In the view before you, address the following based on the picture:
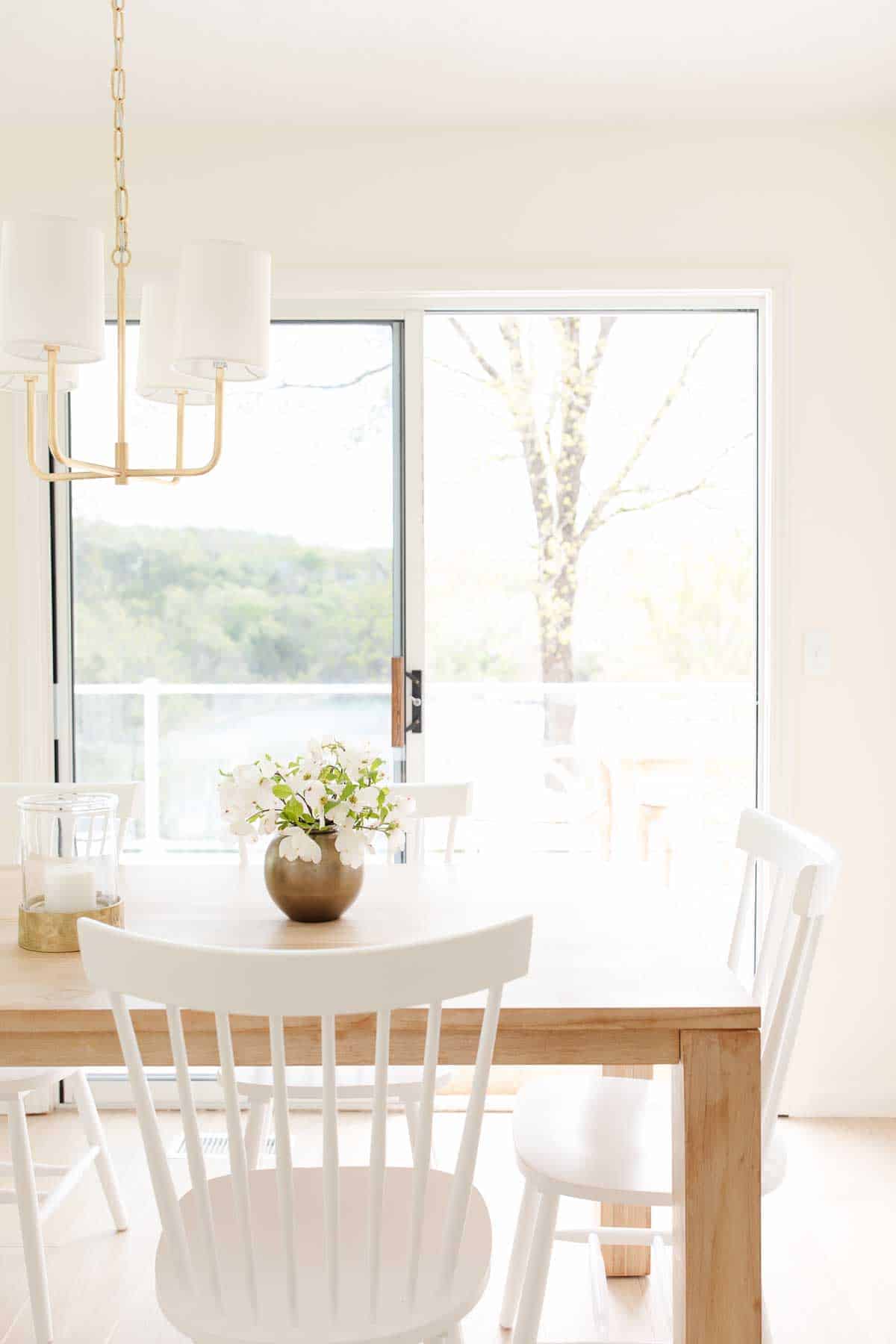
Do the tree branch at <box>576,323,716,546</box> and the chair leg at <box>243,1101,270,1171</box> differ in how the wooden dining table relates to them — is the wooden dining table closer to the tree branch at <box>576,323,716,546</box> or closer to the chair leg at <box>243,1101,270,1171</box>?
the chair leg at <box>243,1101,270,1171</box>

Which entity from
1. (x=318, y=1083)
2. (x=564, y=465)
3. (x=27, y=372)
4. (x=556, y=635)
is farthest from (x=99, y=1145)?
(x=564, y=465)

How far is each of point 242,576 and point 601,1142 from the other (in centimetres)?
201

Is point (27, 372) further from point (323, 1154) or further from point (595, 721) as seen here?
point (595, 721)

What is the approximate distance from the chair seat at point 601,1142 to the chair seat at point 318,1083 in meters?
0.20

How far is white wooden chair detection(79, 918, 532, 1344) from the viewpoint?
1.22 meters

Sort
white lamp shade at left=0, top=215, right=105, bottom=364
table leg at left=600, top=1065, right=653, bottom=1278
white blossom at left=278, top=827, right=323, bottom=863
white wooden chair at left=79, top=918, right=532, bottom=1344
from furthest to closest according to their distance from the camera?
table leg at left=600, top=1065, right=653, bottom=1278 → white blossom at left=278, top=827, right=323, bottom=863 → white lamp shade at left=0, top=215, right=105, bottom=364 → white wooden chair at left=79, top=918, right=532, bottom=1344

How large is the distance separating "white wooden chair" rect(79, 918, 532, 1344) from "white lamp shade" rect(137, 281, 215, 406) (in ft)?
3.34

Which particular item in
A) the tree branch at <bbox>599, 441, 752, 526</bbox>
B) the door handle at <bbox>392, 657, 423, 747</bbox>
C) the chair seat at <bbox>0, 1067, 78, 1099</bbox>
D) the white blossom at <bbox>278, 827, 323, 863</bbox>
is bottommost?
the chair seat at <bbox>0, 1067, 78, 1099</bbox>

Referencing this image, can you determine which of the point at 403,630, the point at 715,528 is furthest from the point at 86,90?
the point at 715,528

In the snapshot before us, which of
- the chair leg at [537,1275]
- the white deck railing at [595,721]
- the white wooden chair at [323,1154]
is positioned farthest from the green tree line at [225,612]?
the white wooden chair at [323,1154]

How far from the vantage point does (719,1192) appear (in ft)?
4.86

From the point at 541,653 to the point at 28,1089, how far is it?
2927 mm

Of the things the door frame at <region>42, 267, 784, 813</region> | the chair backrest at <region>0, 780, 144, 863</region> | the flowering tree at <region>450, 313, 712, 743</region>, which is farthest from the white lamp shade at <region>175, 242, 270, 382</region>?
the flowering tree at <region>450, 313, 712, 743</region>

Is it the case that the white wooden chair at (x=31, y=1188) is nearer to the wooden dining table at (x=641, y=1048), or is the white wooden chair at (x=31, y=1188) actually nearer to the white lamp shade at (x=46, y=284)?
the wooden dining table at (x=641, y=1048)
